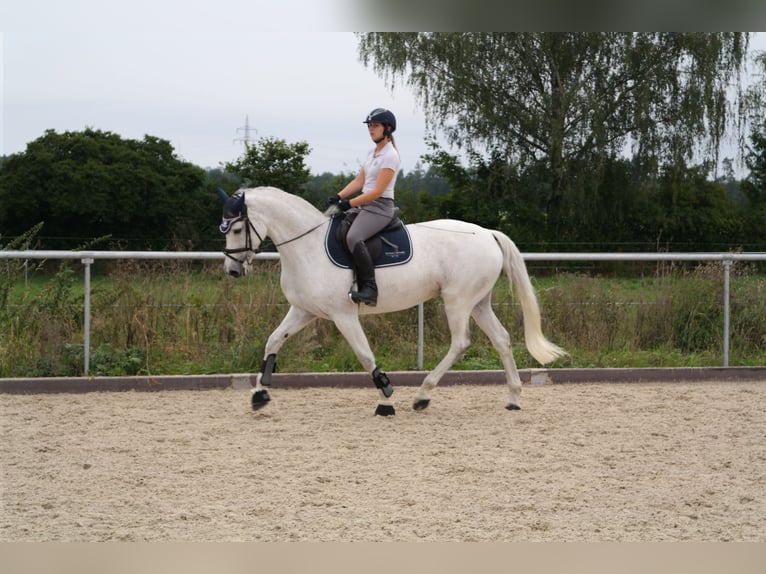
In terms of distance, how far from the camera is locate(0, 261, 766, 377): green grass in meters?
8.61

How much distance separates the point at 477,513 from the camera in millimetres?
4164

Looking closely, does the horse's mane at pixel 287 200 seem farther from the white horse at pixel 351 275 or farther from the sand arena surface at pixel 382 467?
the sand arena surface at pixel 382 467

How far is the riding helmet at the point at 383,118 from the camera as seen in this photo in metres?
6.68

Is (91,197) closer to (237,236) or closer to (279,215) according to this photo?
(279,215)

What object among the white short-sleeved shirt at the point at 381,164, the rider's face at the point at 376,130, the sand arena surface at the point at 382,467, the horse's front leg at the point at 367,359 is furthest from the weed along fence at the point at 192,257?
the rider's face at the point at 376,130

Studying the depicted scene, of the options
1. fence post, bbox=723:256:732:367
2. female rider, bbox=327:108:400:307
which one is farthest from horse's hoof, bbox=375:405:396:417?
fence post, bbox=723:256:732:367

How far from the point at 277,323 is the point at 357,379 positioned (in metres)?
1.33

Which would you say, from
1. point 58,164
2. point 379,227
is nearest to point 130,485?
point 379,227

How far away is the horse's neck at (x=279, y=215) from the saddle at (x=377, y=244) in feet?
0.75

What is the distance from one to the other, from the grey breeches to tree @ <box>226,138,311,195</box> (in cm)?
1646

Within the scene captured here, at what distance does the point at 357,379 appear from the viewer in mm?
8516

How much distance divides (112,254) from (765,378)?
7.42m

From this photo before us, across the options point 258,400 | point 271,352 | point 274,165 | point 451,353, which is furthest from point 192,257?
point 274,165

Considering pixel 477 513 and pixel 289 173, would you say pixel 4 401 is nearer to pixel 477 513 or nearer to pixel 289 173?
pixel 477 513
